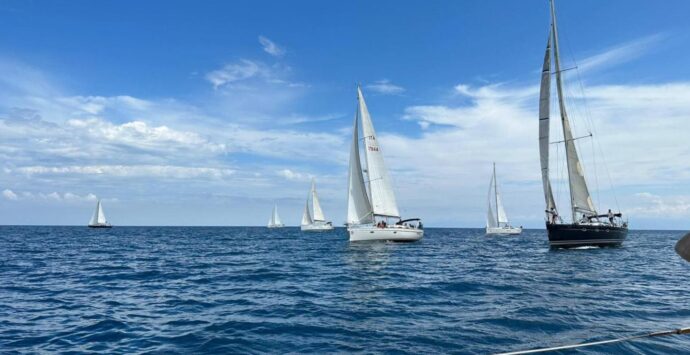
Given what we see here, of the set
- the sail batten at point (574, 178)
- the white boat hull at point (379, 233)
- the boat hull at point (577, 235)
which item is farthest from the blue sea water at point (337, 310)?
the white boat hull at point (379, 233)

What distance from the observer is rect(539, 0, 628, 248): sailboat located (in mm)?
39344

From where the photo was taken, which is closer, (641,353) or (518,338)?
(641,353)

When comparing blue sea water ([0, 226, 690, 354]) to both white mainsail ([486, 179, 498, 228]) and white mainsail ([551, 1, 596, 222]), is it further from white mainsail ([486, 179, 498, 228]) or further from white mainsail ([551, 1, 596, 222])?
white mainsail ([486, 179, 498, 228])

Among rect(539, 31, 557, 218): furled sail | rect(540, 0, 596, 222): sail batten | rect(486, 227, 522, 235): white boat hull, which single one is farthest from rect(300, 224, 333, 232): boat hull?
rect(540, 0, 596, 222): sail batten

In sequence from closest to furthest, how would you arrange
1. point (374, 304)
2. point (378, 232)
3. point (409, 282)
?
point (374, 304), point (409, 282), point (378, 232)

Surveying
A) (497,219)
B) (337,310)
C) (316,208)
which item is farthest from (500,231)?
(337,310)

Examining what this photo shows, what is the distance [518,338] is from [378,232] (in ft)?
123

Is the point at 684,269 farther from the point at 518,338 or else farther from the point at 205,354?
the point at 205,354

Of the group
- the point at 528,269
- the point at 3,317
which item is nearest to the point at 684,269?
the point at 528,269

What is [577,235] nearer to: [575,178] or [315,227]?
[575,178]

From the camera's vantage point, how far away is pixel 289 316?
42.6 ft

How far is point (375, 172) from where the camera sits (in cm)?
5034

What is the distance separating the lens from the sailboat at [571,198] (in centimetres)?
3934

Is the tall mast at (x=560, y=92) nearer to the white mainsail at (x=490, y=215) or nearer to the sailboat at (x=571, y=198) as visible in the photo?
the sailboat at (x=571, y=198)
